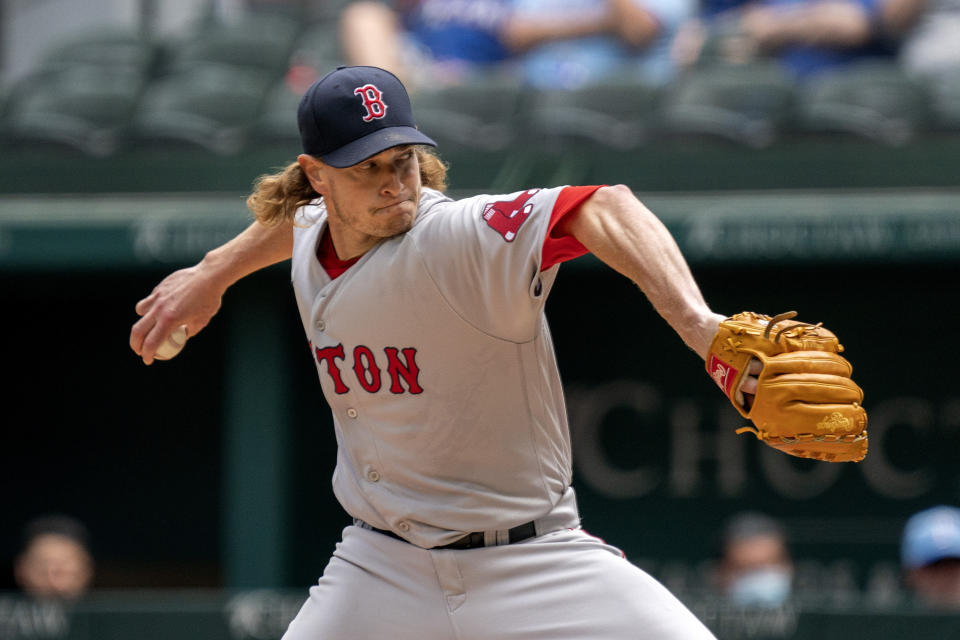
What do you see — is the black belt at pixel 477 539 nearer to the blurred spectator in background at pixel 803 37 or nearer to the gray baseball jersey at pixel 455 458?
the gray baseball jersey at pixel 455 458

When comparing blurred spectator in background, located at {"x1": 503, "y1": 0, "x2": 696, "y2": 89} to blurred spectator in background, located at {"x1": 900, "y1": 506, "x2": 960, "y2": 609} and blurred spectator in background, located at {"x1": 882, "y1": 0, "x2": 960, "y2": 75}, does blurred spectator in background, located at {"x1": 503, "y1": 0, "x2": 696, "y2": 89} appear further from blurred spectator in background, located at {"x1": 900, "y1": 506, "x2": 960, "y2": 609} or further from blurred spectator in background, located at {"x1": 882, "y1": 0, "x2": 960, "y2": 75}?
blurred spectator in background, located at {"x1": 900, "y1": 506, "x2": 960, "y2": 609}

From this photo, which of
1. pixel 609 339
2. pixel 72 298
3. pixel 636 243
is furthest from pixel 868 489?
pixel 636 243

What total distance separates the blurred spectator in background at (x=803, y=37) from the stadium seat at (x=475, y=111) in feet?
3.31

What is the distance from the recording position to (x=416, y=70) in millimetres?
7309

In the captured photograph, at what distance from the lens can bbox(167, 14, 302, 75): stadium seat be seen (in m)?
7.89

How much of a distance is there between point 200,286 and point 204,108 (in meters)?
4.43

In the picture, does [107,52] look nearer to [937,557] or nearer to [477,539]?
[937,557]

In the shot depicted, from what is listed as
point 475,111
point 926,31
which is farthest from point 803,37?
point 475,111

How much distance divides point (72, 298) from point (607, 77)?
3.17 m

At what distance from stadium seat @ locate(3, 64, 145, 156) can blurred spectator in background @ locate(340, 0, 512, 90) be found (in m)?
1.25

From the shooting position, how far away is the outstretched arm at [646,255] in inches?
79.0

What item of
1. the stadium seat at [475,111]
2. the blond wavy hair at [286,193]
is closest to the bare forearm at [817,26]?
the stadium seat at [475,111]

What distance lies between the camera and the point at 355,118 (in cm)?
240

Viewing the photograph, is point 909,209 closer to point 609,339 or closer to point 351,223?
point 609,339
